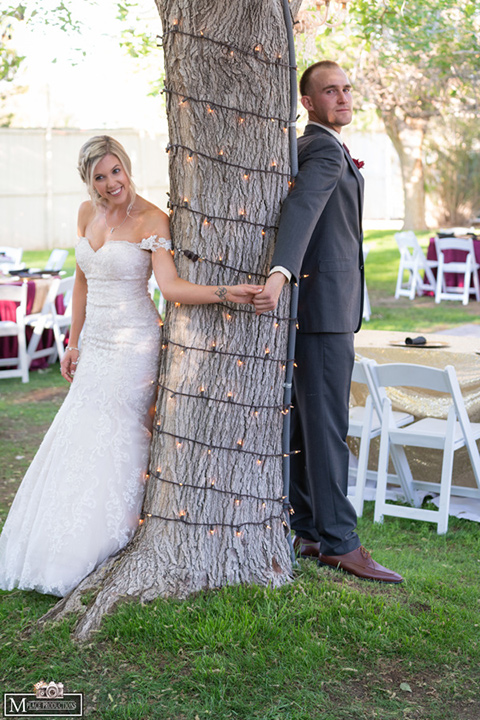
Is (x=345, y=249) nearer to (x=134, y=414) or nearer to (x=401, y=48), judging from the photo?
(x=134, y=414)

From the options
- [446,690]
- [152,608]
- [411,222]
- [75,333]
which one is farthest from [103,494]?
[411,222]

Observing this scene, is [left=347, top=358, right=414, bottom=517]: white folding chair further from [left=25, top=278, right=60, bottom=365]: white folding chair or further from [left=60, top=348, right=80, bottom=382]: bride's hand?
[left=25, top=278, right=60, bottom=365]: white folding chair

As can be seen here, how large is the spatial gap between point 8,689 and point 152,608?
525mm

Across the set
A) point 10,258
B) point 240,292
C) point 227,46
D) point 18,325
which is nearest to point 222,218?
point 240,292

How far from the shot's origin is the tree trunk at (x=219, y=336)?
2.85m

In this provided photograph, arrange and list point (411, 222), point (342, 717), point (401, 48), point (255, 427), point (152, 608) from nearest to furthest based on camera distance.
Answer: point (342, 717)
point (152, 608)
point (255, 427)
point (401, 48)
point (411, 222)

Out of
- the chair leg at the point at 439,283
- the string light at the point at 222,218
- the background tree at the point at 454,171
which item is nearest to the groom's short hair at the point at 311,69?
the string light at the point at 222,218

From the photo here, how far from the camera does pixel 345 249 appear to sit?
10.4ft

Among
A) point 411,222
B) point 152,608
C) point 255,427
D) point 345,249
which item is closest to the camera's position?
point 152,608

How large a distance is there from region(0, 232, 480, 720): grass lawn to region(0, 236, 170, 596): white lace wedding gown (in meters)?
0.19

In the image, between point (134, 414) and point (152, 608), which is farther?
point (134, 414)

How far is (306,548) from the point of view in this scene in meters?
3.40

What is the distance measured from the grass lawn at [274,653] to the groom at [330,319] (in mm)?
185

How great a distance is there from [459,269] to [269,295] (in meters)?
10.6
